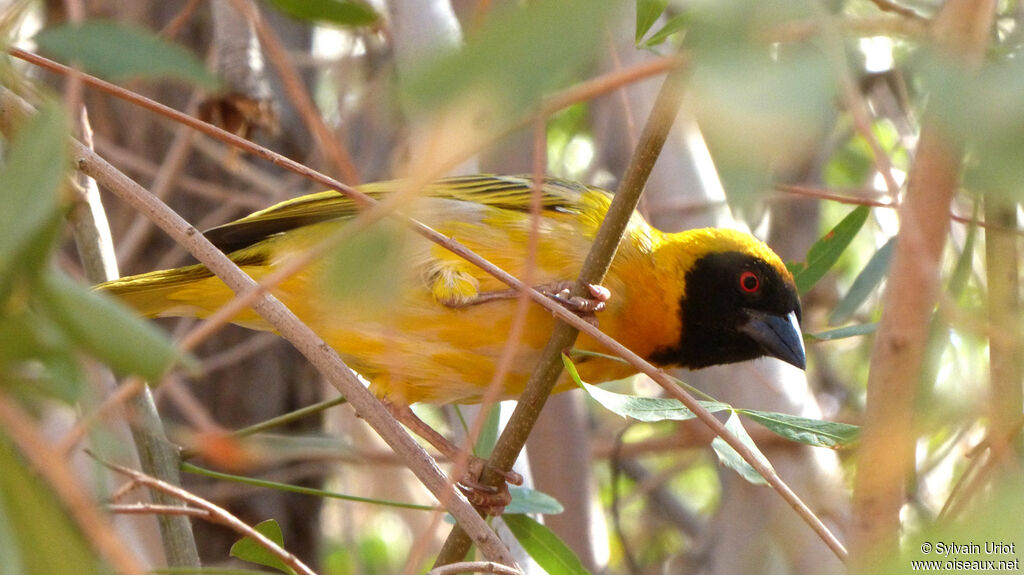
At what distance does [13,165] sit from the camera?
2.83 ft

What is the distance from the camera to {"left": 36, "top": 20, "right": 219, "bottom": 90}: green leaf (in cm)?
175

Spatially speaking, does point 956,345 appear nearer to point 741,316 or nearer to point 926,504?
point 741,316

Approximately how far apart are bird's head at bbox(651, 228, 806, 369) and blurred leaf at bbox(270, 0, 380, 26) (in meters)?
1.13

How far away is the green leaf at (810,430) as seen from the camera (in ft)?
5.79

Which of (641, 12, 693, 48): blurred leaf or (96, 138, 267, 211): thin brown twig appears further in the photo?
(96, 138, 267, 211): thin brown twig

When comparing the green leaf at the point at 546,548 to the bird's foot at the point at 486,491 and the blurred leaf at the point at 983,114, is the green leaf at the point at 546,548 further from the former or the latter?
the blurred leaf at the point at 983,114

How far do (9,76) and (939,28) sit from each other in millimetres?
1174

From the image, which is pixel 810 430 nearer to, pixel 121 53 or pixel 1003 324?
pixel 1003 324

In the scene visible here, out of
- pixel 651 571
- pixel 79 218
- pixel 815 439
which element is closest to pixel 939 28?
pixel 815 439

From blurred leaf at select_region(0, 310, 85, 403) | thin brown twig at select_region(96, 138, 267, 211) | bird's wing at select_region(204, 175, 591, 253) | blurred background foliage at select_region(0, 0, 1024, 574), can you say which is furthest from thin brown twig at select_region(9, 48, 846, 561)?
thin brown twig at select_region(96, 138, 267, 211)

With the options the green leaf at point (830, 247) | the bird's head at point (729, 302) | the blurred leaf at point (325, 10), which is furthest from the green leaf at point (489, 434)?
the blurred leaf at point (325, 10)

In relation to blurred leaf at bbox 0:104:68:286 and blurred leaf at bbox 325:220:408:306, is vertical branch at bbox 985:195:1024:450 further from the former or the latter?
blurred leaf at bbox 0:104:68:286

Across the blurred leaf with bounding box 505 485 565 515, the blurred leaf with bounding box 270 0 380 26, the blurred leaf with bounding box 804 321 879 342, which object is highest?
the blurred leaf with bounding box 270 0 380 26

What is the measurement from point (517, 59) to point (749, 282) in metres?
2.18
